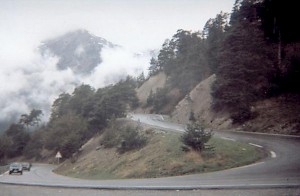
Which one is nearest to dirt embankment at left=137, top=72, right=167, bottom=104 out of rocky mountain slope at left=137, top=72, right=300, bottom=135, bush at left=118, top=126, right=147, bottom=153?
rocky mountain slope at left=137, top=72, right=300, bottom=135

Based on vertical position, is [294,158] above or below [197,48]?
below

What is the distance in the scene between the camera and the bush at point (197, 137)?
23016 mm

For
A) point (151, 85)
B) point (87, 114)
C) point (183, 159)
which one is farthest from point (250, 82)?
point (151, 85)

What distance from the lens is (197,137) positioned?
2325 cm

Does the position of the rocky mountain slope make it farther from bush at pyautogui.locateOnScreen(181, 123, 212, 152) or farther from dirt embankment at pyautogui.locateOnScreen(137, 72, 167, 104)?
dirt embankment at pyautogui.locateOnScreen(137, 72, 167, 104)

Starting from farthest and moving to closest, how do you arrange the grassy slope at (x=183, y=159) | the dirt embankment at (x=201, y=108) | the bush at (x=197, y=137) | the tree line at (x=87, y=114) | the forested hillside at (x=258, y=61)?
the tree line at (x=87, y=114) → the dirt embankment at (x=201, y=108) → the forested hillside at (x=258, y=61) → the bush at (x=197, y=137) → the grassy slope at (x=183, y=159)

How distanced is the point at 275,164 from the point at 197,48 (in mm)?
66968

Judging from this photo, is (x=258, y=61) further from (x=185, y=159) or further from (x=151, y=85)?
(x=151, y=85)

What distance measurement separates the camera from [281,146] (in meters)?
23.0

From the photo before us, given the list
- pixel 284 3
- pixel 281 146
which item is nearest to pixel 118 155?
pixel 281 146

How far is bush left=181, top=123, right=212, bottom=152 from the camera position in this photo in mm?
23016

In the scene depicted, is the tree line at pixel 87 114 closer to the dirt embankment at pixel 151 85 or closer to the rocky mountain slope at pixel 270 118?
the rocky mountain slope at pixel 270 118

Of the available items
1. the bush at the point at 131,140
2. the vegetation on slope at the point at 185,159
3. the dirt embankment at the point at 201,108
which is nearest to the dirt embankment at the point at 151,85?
the dirt embankment at the point at 201,108

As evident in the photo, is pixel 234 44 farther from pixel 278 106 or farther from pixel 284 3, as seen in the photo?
pixel 278 106
